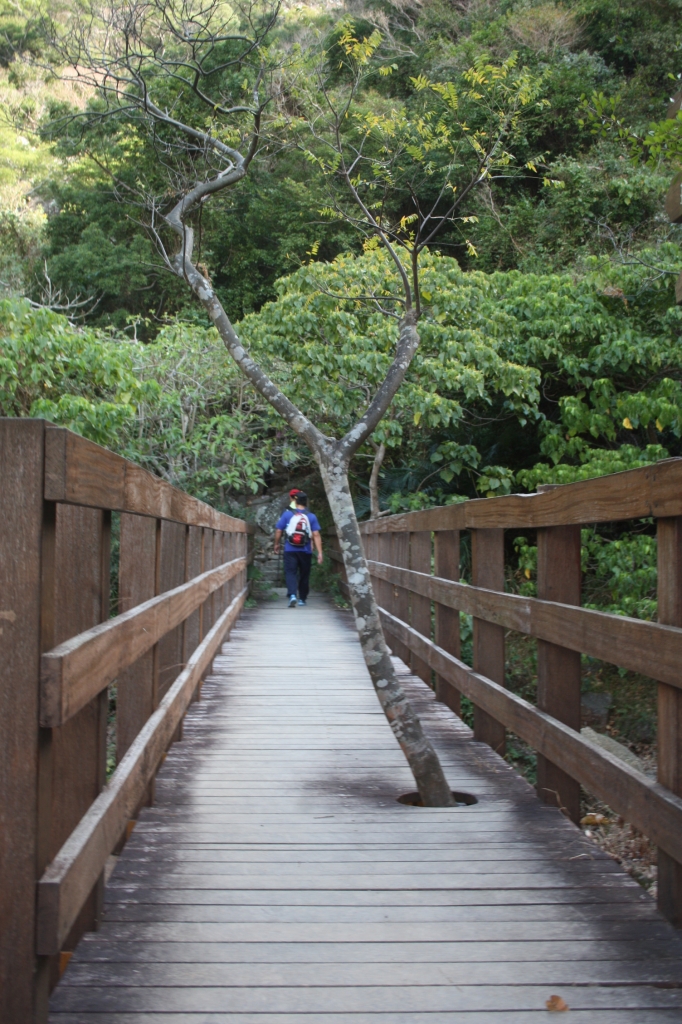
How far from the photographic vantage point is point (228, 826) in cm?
350

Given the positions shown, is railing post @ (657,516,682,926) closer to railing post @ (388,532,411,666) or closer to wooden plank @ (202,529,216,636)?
wooden plank @ (202,529,216,636)

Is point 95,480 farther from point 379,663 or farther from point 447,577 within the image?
point 447,577

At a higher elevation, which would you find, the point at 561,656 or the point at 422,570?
the point at 422,570

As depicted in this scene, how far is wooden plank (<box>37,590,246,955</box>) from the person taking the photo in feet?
6.18

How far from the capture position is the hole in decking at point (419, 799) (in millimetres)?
3896

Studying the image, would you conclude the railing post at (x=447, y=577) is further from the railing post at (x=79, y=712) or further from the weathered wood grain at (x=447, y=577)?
the railing post at (x=79, y=712)

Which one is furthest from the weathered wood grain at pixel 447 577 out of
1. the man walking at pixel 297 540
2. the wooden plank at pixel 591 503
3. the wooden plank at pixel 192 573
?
the man walking at pixel 297 540

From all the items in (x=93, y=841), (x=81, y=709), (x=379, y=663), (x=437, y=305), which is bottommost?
(x=93, y=841)

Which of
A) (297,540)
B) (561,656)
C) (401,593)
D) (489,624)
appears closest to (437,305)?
(297,540)

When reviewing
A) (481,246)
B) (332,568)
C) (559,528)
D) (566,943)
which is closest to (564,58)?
(481,246)

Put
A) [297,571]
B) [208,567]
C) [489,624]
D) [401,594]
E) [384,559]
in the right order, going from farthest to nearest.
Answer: [297,571]
[384,559]
[401,594]
[208,567]
[489,624]

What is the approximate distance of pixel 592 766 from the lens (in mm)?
2930

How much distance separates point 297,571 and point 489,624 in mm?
9725

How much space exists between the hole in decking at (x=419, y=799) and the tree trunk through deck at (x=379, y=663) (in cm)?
8
